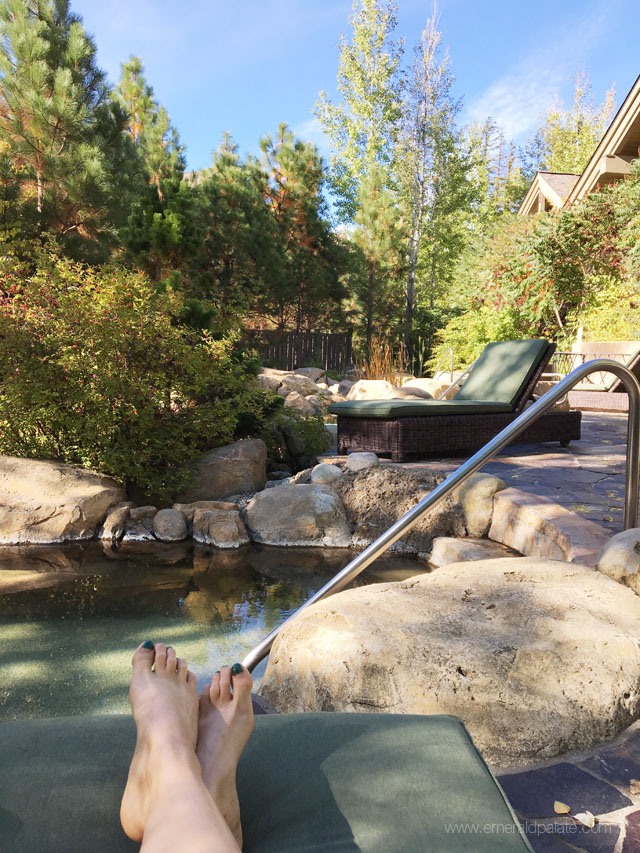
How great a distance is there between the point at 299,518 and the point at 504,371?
3.01 meters

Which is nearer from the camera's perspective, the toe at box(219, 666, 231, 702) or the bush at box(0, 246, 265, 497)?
the toe at box(219, 666, 231, 702)

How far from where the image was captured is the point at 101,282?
4.90 meters

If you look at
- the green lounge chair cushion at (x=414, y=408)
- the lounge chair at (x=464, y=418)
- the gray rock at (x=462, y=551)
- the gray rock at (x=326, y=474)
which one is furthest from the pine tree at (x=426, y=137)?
the gray rock at (x=462, y=551)

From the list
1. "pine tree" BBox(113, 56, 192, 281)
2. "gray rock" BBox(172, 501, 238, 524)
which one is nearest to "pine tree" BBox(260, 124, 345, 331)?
"pine tree" BBox(113, 56, 192, 281)

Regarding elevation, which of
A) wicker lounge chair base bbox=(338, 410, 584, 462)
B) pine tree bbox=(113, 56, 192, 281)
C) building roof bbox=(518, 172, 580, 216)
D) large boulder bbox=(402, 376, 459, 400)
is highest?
building roof bbox=(518, 172, 580, 216)

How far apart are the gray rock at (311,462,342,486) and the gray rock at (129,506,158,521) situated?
122cm

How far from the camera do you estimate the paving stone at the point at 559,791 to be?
1.29 metres

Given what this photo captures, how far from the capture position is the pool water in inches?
93.0

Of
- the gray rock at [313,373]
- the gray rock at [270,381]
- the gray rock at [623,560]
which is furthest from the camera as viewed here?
the gray rock at [313,373]

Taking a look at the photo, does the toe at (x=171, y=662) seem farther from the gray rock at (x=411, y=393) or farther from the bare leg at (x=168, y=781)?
the gray rock at (x=411, y=393)

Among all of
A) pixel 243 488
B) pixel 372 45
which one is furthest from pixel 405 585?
pixel 372 45

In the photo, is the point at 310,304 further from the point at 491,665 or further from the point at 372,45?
the point at 491,665

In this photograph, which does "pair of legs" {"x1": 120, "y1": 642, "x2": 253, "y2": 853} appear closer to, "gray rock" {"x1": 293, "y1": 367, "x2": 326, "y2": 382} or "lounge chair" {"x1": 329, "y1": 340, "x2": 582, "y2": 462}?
"lounge chair" {"x1": 329, "y1": 340, "x2": 582, "y2": 462}

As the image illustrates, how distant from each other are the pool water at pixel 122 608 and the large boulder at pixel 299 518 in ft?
0.39
